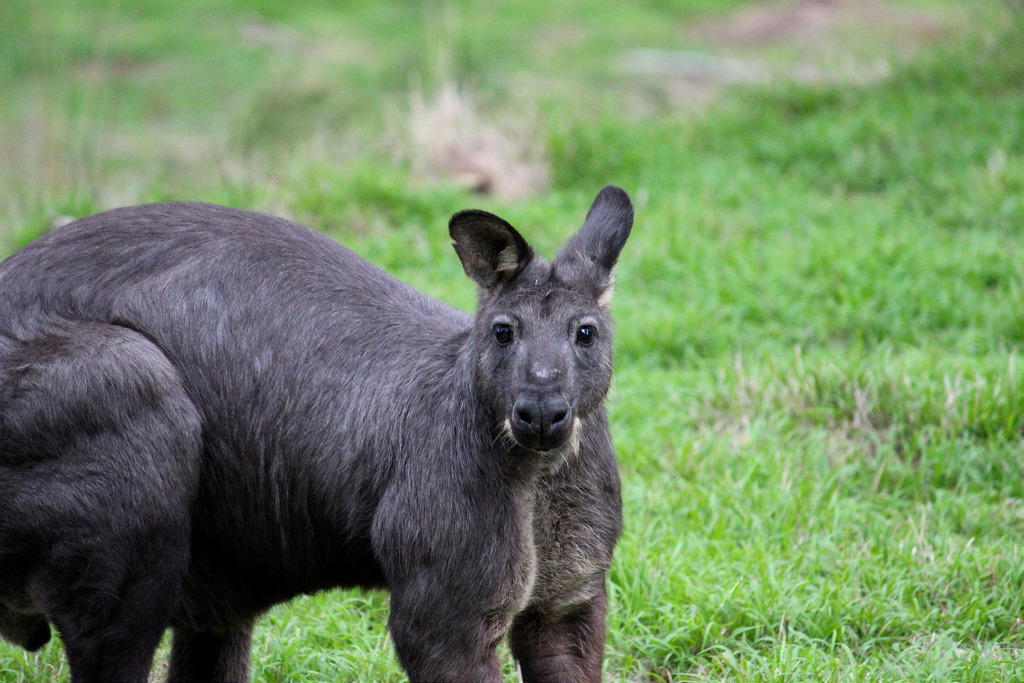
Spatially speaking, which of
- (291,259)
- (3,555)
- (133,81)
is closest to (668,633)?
(291,259)

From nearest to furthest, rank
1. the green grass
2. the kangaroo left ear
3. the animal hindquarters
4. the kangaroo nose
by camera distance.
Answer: the kangaroo nose < the animal hindquarters < the kangaroo left ear < the green grass

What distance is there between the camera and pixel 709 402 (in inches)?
265

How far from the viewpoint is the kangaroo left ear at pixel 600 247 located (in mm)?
4168

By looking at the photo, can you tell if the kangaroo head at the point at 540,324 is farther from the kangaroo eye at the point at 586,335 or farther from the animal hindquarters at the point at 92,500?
the animal hindquarters at the point at 92,500

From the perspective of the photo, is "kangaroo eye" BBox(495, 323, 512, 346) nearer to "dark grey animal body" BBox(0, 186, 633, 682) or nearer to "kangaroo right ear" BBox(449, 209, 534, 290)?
"dark grey animal body" BBox(0, 186, 633, 682)

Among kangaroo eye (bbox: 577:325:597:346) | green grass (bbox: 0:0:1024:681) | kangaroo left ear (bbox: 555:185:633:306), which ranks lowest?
green grass (bbox: 0:0:1024:681)

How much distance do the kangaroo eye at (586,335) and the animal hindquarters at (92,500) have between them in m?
1.41

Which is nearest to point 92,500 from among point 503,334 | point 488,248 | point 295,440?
point 295,440

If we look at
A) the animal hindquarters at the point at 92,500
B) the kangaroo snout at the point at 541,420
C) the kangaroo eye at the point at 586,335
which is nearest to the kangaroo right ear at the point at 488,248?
the kangaroo eye at the point at 586,335

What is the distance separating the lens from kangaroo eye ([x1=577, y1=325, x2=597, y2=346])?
397 centimetres

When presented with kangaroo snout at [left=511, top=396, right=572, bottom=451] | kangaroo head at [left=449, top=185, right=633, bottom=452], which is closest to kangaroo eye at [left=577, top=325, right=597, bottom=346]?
kangaroo head at [left=449, top=185, right=633, bottom=452]

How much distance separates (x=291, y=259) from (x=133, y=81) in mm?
10286

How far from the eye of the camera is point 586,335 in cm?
399

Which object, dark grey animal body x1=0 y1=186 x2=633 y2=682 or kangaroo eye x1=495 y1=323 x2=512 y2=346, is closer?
dark grey animal body x1=0 y1=186 x2=633 y2=682
